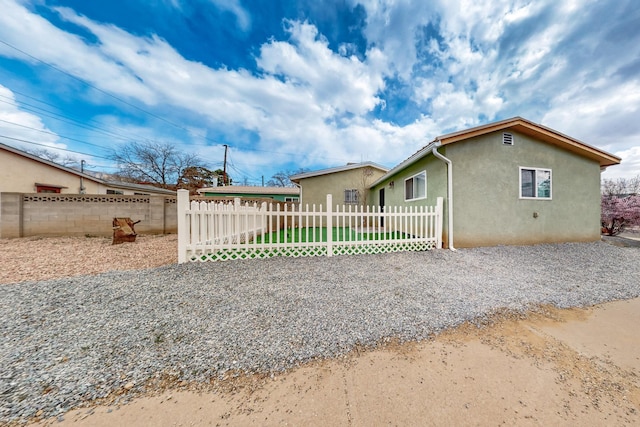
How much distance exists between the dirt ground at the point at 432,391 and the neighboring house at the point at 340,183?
11.0 metres

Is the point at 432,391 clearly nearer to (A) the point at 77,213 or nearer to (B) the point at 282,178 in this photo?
(A) the point at 77,213

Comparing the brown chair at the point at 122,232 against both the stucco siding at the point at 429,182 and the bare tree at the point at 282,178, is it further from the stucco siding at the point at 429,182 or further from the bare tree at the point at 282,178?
the bare tree at the point at 282,178

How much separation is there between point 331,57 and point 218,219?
8.07 meters

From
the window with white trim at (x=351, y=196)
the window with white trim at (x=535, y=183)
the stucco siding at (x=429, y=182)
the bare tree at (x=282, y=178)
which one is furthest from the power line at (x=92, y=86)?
Result: the window with white trim at (x=535, y=183)

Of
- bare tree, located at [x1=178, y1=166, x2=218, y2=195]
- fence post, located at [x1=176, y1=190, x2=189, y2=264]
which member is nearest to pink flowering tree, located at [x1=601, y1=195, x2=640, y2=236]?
fence post, located at [x1=176, y1=190, x2=189, y2=264]

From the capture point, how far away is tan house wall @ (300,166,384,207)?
A: 13023mm

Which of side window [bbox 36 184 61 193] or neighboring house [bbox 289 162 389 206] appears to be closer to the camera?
side window [bbox 36 184 61 193]

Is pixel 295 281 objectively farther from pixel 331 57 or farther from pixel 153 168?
pixel 153 168

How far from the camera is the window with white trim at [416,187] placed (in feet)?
23.9

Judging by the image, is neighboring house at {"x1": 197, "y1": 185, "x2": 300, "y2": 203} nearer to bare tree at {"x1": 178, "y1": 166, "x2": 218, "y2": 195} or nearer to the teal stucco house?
bare tree at {"x1": 178, "y1": 166, "x2": 218, "y2": 195}

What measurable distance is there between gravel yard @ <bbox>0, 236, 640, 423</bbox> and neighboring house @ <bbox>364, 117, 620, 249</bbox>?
1.60 metres

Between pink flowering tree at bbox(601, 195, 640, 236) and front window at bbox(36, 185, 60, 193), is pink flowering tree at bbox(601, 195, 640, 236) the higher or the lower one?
the lower one

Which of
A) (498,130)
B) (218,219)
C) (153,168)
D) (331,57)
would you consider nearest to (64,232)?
(218,219)

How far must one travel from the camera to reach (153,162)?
Result: 23.4 m
